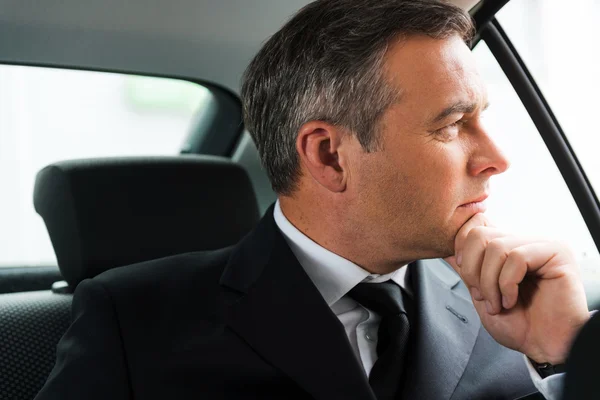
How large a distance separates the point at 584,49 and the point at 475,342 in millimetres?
794

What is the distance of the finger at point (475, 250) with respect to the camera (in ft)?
4.82

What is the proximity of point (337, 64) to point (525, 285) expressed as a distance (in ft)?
1.94

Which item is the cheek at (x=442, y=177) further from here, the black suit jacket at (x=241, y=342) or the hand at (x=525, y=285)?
the black suit jacket at (x=241, y=342)

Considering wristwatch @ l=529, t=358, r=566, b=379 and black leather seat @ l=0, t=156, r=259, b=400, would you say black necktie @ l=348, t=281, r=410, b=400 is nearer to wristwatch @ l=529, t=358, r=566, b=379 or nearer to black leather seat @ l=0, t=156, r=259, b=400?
wristwatch @ l=529, t=358, r=566, b=379

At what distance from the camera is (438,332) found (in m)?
1.62

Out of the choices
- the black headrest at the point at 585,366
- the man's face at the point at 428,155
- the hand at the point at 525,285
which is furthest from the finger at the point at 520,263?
the black headrest at the point at 585,366

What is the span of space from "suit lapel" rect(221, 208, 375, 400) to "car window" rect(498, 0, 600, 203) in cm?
87

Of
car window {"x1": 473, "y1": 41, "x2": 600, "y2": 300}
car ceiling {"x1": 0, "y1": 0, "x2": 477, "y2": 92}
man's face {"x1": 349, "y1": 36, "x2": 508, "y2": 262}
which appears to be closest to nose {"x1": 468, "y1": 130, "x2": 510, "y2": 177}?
man's face {"x1": 349, "y1": 36, "x2": 508, "y2": 262}

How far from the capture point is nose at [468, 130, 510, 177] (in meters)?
1.50

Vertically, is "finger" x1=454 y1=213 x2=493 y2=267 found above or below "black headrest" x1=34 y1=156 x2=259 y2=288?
below

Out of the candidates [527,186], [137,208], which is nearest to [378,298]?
[137,208]

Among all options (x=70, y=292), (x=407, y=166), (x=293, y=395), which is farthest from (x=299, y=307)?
(x=70, y=292)

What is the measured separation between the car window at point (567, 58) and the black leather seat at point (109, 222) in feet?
2.77

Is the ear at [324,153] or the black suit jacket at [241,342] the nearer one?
the black suit jacket at [241,342]
